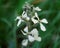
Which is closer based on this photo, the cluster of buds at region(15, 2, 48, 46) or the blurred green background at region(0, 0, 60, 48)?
the cluster of buds at region(15, 2, 48, 46)

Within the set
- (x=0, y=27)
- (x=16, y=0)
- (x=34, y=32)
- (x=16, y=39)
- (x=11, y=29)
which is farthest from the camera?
(x=16, y=0)

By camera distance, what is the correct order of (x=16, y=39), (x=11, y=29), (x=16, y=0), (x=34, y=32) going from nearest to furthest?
(x=34, y=32), (x=16, y=39), (x=11, y=29), (x=16, y=0)

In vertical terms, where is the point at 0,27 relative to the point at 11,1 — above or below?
below

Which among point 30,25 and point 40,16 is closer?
point 30,25

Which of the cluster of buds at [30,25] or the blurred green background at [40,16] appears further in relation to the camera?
the blurred green background at [40,16]

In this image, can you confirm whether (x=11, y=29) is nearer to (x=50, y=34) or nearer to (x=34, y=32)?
(x=50, y=34)

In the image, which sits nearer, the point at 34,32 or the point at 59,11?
the point at 34,32

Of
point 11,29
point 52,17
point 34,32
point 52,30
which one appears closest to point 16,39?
point 11,29
